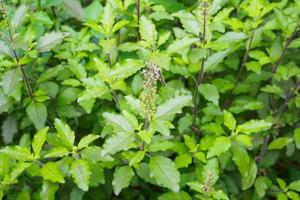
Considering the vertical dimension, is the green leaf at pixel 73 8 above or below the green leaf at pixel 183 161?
above

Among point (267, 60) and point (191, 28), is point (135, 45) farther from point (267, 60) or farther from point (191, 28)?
point (267, 60)

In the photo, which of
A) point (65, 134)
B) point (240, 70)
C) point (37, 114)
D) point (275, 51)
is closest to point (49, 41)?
point (37, 114)

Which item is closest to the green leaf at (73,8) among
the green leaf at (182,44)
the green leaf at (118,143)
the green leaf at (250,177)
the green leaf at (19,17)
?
the green leaf at (19,17)

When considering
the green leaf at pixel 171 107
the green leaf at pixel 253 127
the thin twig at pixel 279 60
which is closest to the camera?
the green leaf at pixel 171 107

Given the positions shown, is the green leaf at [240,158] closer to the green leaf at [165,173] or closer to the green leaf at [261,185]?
the green leaf at [261,185]

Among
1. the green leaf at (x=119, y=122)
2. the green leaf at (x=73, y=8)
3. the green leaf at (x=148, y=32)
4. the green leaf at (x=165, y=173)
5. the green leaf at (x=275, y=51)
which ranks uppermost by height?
the green leaf at (x=148, y=32)

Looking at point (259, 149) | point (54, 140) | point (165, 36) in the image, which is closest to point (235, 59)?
point (259, 149)

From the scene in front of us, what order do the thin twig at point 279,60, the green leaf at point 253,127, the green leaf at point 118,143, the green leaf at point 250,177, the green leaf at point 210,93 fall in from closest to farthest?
1. the green leaf at point 118,143
2. the green leaf at point 253,127
3. the green leaf at point 210,93
4. the green leaf at point 250,177
5. the thin twig at point 279,60
